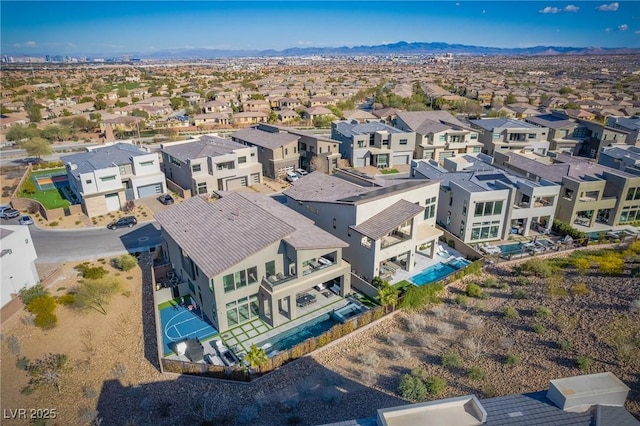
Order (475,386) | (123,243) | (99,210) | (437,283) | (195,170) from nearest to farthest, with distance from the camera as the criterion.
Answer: (475,386) → (437,283) → (123,243) → (99,210) → (195,170)

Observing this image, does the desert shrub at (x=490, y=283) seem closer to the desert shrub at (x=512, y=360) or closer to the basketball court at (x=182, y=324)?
the desert shrub at (x=512, y=360)

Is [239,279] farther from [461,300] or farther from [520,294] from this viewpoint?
[520,294]

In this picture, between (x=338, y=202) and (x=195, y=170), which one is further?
(x=195, y=170)

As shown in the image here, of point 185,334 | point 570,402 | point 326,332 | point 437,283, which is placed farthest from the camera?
point 437,283

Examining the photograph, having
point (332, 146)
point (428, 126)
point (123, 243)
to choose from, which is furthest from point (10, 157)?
point (428, 126)

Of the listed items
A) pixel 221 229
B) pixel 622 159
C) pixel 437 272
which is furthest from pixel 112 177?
pixel 622 159

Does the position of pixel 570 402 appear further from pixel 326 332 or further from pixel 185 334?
pixel 185 334
